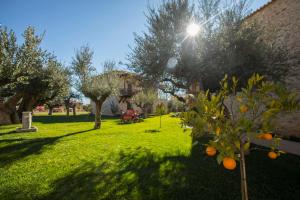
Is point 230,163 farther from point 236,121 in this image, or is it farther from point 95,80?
point 95,80

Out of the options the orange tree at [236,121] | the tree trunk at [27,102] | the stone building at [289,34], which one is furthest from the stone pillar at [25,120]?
the stone building at [289,34]

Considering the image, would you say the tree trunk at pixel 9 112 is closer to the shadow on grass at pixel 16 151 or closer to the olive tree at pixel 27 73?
the olive tree at pixel 27 73

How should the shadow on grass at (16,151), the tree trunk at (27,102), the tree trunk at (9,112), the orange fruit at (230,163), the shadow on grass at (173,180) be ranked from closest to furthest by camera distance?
the orange fruit at (230,163) → the shadow on grass at (173,180) → the shadow on grass at (16,151) → the tree trunk at (9,112) → the tree trunk at (27,102)

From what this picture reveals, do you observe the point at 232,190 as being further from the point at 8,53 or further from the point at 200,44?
the point at 8,53

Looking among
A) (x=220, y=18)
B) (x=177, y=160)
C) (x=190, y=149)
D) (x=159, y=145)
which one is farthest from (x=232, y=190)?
(x=220, y=18)

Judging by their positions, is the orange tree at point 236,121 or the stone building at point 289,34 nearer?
the orange tree at point 236,121

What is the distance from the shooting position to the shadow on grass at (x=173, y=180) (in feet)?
14.5

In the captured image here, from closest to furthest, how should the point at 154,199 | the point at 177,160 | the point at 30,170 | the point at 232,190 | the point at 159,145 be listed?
the point at 154,199, the point at 232,190, the point at 30,170, the point at 177,160, the point at 159,145

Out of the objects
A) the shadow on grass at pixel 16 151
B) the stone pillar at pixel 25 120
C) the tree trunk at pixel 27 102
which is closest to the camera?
the shadow on grass at pixel 16 151

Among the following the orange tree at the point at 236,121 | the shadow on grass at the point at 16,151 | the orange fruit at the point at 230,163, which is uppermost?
the orange tree at the point at 236,121

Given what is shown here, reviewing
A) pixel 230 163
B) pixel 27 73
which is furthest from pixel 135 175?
pixel 27 73

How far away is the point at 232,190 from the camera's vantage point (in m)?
4.60

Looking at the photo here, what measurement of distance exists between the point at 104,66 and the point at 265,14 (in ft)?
41.0

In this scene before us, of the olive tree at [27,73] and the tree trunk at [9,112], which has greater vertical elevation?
the olive tree at [27,73]
